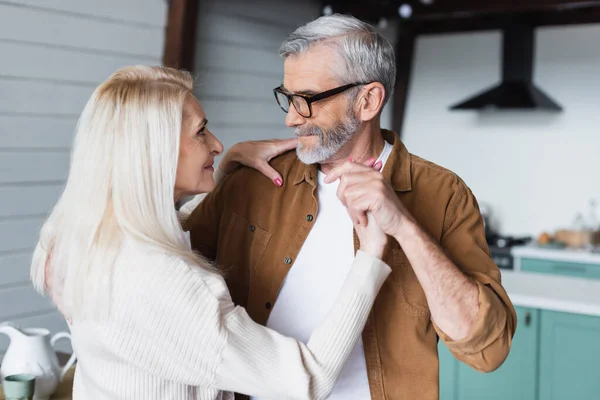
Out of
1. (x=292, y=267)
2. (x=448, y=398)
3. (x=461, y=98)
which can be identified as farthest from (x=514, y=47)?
(x=292, y=267)

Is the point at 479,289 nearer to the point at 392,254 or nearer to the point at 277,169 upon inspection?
the point at 392,254

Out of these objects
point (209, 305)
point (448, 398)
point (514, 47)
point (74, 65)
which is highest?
point (514, 47)

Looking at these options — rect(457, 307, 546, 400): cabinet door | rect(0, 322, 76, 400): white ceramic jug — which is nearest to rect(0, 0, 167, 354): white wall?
rect(0, 322, 76, 400): white ceramic jug

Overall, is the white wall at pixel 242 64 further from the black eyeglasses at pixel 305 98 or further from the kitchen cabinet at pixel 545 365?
the black eyeglasses at pixel 305 98

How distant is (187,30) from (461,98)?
9.66 ft

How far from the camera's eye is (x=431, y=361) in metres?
1.89

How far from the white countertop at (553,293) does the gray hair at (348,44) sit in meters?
1.91

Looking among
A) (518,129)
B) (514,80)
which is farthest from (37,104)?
(518,129)

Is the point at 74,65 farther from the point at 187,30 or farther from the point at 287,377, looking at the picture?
the point at 287,377

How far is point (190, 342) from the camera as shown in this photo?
1.52 meters

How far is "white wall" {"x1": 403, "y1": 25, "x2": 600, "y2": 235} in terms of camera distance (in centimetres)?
623

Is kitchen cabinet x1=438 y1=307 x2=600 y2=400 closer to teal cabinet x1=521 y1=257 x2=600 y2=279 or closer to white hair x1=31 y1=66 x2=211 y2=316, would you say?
teal cabinet x1=521 y1=257 x2=600 y2=279

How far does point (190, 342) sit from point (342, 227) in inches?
24.4

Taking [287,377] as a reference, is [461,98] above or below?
above
